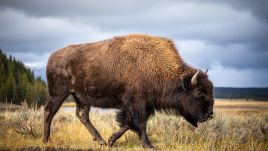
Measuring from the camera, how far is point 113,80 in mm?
9477

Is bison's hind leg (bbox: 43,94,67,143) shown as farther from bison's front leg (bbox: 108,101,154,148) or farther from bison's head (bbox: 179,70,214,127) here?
bison's head (bbox: 179,70,214,127)

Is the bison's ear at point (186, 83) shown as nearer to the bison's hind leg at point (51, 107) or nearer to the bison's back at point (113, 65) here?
the bison's back at point (113, 65)

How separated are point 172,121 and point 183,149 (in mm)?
2304

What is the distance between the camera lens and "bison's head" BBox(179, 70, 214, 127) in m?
9.05

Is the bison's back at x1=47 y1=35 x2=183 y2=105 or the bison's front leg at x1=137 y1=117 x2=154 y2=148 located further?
the bison's back at x1=47 y1=35 x2=183 y2=105

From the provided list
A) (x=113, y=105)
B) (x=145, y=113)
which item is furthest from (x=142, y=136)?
(x=113, y=105)

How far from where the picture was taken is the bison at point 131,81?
912 centimetres

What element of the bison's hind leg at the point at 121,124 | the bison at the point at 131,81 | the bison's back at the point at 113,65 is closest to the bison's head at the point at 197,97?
the bison at the point at 131,81

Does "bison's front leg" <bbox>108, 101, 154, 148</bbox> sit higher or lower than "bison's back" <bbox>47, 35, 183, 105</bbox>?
lower

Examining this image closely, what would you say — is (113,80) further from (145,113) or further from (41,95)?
(41,95)

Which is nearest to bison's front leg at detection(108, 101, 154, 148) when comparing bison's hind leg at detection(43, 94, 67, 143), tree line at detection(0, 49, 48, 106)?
bison's hind leg at detection(43, 94, 67, 143)

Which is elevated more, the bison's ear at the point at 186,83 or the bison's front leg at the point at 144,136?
the bison's ear at the point at 186,83

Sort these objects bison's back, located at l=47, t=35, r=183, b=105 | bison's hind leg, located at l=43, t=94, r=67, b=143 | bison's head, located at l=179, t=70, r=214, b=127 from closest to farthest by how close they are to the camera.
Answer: bison's head, located at l=179, t=70, r=214, b=127 → bison's back, located at l=47, t=35, r=183, b=105 → bison's hind leg, located at l=43, t=94, r=67, b=143

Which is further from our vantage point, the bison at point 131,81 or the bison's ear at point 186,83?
the bison's ear at point 186,83
